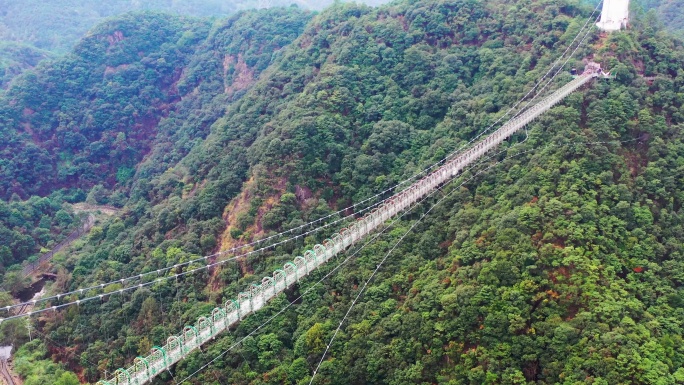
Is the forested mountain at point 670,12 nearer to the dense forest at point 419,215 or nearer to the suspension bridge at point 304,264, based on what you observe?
the dense forest at point 419,215

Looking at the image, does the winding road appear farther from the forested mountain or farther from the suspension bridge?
the forested mountain

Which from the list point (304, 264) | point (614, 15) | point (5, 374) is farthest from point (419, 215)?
point (5, 374)

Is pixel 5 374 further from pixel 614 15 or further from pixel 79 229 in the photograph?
pixel 614 15

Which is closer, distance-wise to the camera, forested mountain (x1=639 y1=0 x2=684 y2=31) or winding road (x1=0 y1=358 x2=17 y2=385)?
winding road (x1=0 y1=358 x2=17 y2=385)

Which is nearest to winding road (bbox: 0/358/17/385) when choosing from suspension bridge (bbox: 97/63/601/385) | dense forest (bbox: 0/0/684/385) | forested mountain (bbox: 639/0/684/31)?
dense forest (bbox: 0/0/684/385)

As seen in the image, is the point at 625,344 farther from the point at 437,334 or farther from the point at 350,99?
the point at 350,99

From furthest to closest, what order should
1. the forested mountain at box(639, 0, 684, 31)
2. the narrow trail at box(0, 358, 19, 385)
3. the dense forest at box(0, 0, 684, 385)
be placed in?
the forested mountain at box(639, 0, 684, 31) → the narrow trail at box(0, 358, 19, 385) → the dense forest at box(0, 0, 684, 385)
